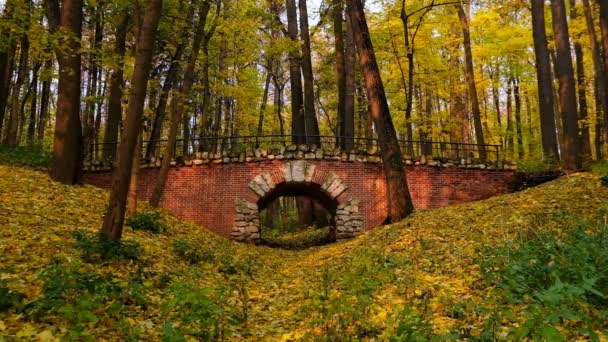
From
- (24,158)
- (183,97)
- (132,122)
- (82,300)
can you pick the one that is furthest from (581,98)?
(24,158)

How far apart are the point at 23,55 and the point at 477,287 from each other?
18.3 metres

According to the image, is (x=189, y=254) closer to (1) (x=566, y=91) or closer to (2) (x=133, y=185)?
(2) (x=133, y=185)

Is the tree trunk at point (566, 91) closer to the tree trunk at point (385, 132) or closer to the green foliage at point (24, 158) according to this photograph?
the tree trunk at point (385, 132)

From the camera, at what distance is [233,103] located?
26438 mm

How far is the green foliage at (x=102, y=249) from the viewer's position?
5910mm

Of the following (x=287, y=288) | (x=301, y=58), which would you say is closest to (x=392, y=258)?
(x=287, y=288)

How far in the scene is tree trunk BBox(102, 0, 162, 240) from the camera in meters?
6.42

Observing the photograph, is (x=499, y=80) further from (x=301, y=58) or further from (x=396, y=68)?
(x=301, y=58)

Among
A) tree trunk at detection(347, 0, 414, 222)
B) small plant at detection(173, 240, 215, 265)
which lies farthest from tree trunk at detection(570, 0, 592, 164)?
small plant at detection(173, 240, 215, 265)

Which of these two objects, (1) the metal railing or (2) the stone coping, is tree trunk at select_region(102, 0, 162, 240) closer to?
(1) the metal railing

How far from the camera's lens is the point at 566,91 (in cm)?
1388

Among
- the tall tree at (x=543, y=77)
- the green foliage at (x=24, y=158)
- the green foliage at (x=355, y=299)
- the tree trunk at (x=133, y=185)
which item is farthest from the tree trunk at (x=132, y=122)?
the tall tree at (x=543, y=77)

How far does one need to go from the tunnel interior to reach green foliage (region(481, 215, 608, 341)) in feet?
31.3

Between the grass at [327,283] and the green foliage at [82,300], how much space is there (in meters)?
0.02
